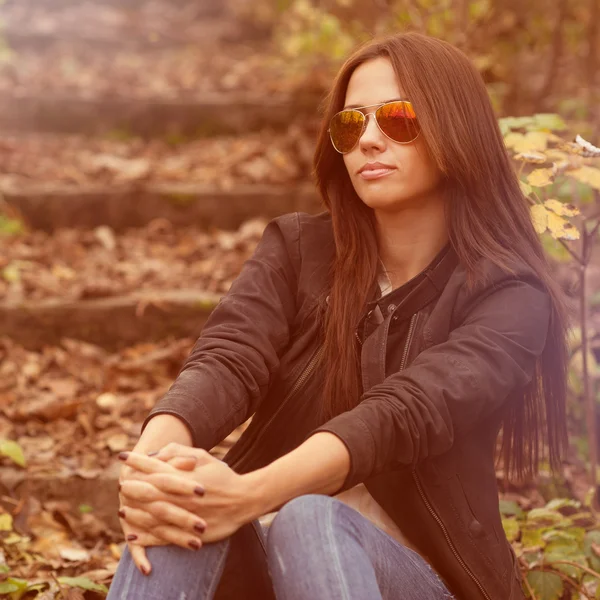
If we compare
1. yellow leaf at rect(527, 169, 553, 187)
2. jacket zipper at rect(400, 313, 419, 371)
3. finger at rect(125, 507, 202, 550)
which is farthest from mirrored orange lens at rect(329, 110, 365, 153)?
finger at rect(125, 507, 202, 550)

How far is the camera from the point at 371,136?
229cm

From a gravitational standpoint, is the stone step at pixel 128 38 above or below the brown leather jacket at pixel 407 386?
above

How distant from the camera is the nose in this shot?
229cm

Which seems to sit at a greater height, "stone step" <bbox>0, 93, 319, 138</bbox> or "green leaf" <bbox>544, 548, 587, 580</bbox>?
"stone step" <bbox>0, 93, 319, 138</bbox>

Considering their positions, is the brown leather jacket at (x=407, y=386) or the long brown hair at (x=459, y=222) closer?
the brown leather jacket at (x=407, y=386)

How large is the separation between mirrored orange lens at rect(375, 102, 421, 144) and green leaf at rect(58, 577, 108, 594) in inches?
61.4

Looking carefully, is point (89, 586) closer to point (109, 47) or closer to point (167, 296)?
point (167, 296)

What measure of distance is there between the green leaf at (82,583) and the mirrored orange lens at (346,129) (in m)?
1.46

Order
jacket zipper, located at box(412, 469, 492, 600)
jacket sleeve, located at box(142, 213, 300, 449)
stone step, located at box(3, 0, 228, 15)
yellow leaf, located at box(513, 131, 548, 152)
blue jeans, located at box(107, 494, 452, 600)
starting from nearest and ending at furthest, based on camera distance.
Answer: blue jeans, located at box(107, 494, 452, 600) → jacket zipper, located at box(412, 469, 492, 600) → jacket sleeve, located at box(142, 213, 300, 449) → yellow leaf, located at box(513, 131, 548, 152) → stone step, located at box(3, 0, 228, 15)

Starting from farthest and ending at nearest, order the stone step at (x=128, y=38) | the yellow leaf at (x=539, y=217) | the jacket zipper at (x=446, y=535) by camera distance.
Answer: the stone step at (x=128, y=38) → the yellow leaf at (x=539, y=217) → the jacket zipper at (x=446, y=535)

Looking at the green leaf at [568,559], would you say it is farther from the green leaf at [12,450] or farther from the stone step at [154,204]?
the stone step at [154,204]

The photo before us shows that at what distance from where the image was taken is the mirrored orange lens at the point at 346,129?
2333 mm

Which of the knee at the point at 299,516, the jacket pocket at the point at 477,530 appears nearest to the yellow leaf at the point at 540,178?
the jacket pocket at the point at 477,530

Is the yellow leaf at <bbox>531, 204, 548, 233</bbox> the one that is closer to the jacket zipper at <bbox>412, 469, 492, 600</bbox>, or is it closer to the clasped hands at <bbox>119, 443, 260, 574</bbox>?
the jacket zipper at <bbox>412, 469, 492, 600</bbox>
